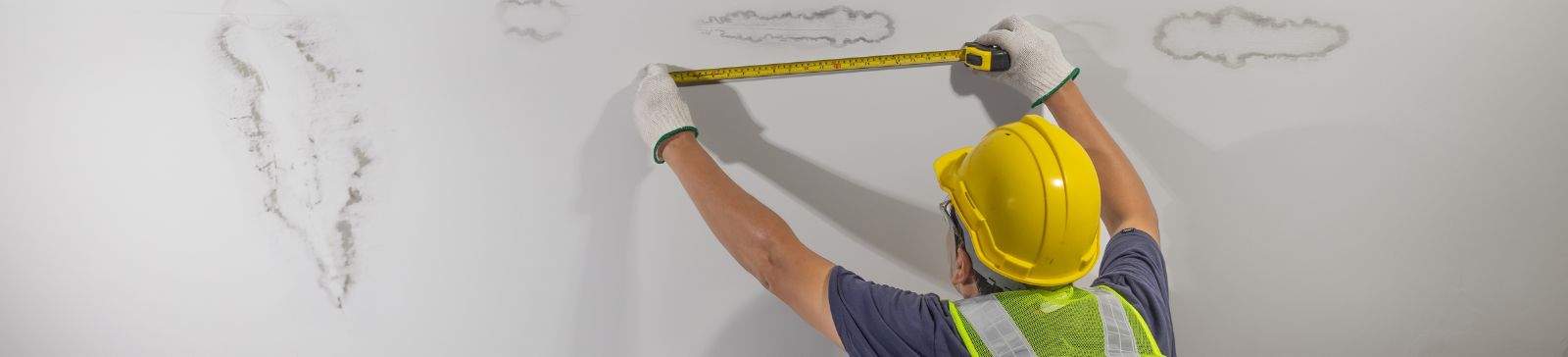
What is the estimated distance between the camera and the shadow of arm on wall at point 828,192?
159 centimetres

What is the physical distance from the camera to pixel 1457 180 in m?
1.87

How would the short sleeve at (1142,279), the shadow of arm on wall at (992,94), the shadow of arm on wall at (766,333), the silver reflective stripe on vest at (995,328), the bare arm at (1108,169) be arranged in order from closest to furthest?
the silver reflective stripe on vest at (995,328) < the short sleeve at (1142,279) < the bare arm at (1108,169) < the shadow of arm on wall at (992,94) < the shadow of arm on wall at (766,333)

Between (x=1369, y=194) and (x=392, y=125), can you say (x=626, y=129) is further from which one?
(x=1369, y=194)

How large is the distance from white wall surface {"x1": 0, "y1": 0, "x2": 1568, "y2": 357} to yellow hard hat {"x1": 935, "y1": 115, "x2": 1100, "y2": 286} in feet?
1.56

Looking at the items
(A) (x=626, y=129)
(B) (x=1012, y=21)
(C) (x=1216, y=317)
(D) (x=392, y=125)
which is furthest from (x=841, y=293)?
(C) (x=1216, y=317)

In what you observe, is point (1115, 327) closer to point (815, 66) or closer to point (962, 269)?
point (962, 269)

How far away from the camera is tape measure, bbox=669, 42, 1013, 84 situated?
5.00ft

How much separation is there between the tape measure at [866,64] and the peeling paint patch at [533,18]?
241 mm

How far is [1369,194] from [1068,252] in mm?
1209

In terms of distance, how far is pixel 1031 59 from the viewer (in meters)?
1.52

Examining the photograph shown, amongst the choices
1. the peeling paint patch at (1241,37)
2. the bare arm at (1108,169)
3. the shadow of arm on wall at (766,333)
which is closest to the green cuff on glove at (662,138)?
the shadow of arm on wall at (766,333)

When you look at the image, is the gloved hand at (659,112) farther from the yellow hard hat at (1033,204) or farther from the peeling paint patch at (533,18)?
the yellow hard hat at (1033,204)

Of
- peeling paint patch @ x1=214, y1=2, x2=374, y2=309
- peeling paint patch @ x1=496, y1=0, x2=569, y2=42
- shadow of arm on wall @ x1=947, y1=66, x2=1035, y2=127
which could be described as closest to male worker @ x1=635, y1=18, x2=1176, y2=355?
peeling paint patch @ x1=496, y1=0, x2=569, y2=42

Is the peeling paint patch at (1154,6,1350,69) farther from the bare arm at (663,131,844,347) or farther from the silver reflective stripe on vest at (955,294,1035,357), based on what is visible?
the bare arm at (663,131,844,347)
